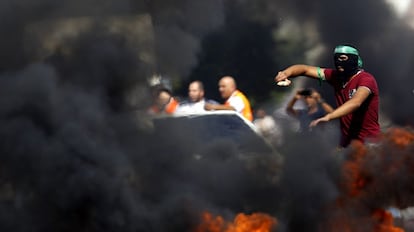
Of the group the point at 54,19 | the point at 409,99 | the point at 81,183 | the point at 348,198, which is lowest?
the point at 409,99

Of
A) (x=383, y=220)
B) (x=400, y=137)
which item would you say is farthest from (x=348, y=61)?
(x=383, y=220)

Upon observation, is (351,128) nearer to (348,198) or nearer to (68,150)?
(348,198)

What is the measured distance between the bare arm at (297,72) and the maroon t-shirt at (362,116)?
0.39 meters

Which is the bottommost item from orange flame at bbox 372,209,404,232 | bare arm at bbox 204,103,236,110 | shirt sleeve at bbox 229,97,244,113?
shirt sleeve at bbox 229,97,244,113

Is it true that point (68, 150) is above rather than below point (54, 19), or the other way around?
below

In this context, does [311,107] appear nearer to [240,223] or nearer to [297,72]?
[297,72]

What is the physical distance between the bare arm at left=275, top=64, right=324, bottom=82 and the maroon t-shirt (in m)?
0.39

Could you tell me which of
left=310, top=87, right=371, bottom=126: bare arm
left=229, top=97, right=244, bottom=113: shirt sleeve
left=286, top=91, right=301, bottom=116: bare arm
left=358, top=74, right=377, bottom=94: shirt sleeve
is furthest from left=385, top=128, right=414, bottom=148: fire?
left=229, top=97, right=244, bottom=113: shirt sleeve

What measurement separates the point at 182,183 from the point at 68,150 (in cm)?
103

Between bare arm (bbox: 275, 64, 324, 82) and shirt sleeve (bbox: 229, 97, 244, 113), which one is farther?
shirt sleeve (bbox: 229, 97, 244, 113)

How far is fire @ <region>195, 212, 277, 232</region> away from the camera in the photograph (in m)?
7.17

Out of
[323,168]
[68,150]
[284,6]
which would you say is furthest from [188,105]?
[68,150]

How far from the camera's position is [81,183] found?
22.4ft

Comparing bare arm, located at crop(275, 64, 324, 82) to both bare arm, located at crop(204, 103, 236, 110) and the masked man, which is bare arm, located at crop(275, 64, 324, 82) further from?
bare arm, located at crop(204, 103, 236, 110)
